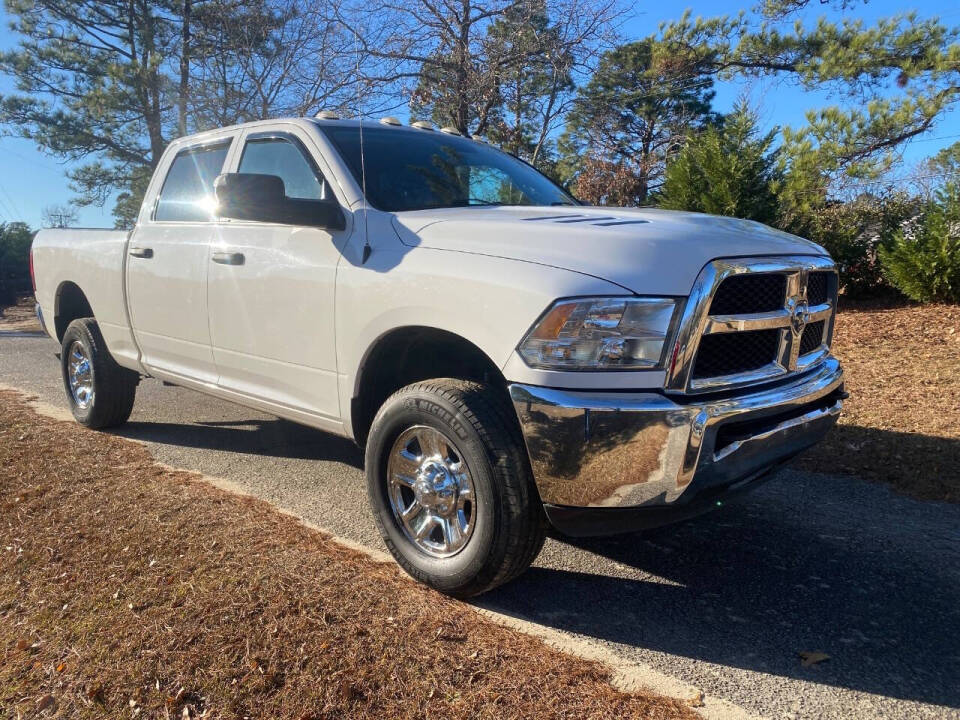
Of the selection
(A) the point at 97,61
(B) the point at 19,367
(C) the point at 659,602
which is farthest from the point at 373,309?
(A) the point at 97,61

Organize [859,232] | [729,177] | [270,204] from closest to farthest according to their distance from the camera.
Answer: [270,204] → [729,177] → [859,232]

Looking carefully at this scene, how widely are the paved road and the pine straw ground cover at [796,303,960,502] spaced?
0.34 metres

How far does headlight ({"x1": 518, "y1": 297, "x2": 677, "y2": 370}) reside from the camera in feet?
8.01

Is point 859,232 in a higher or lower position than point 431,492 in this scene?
higher

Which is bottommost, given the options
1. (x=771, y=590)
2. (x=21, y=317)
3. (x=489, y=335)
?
(x=21, y=317)

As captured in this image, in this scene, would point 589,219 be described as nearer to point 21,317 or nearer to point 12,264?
point 21,317

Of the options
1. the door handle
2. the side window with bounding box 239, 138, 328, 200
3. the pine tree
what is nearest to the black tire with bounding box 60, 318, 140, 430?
the door handle

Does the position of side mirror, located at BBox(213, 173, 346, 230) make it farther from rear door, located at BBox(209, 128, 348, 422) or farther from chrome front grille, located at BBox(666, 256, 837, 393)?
chrome front grille, located at BBox(666, 256, 837, 393)

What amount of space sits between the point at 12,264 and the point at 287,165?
18360 millimetres

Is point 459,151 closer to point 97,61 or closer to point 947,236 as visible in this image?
point 947,236

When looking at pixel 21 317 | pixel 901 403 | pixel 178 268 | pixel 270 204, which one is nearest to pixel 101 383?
pixel 178 268

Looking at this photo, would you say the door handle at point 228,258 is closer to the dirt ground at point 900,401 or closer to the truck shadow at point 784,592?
the truck shadow at point 784,592

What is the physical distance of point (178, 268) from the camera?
426 centimetres

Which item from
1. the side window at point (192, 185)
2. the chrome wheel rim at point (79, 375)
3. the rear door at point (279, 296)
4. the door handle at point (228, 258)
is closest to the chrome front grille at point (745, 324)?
the rear door at point (279, 296)
